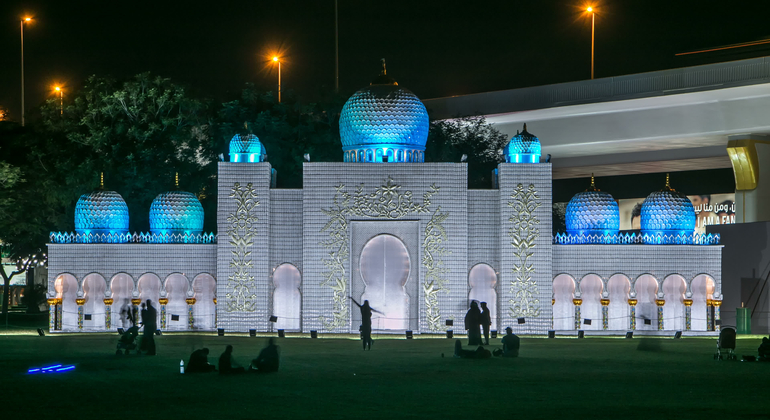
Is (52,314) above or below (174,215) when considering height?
below

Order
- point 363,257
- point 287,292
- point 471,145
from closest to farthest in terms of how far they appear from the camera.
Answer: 1. point 363,257
2. point 287,292
3. point 471,145

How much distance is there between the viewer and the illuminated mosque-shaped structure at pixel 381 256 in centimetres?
2583

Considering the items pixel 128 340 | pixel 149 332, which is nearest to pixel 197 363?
pixel 128 340

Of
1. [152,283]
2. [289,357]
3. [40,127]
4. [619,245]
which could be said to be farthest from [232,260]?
[40,127]

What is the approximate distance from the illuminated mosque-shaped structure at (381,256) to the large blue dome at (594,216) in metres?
0.19

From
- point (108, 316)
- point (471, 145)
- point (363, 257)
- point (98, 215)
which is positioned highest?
point (471, 145)

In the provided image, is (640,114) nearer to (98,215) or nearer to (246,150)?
(246,150)

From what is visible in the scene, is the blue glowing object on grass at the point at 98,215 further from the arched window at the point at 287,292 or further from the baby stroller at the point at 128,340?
the baby stroller at the point at 128,340

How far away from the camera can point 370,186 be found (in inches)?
1016

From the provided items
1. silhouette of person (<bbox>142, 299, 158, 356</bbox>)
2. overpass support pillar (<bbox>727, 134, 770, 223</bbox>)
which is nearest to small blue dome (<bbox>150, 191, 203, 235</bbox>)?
silhouette of person (<bbox>142, 299, 158, 356</bbox>)

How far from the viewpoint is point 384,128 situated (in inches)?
1059

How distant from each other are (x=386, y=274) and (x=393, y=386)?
1218 centimetres

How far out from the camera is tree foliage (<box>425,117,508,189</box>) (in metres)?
34.7

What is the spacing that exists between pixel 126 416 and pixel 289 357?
7.32 m
